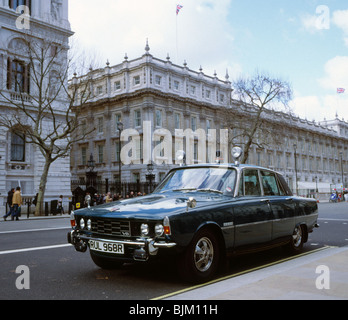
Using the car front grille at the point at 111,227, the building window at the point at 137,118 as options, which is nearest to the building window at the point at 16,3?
the building window at the point at 137,118

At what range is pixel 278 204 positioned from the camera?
21.8 feet

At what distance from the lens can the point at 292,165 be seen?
7075cm

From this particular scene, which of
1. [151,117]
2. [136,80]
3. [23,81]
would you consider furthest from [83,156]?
[23,81]

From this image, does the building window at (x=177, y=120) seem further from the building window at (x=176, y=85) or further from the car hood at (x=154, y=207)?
the car hood at (x=154, y=207)

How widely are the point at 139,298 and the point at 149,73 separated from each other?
4056cm

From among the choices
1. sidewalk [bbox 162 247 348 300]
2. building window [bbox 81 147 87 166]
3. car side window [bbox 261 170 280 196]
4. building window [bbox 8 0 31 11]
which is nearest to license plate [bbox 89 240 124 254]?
sidewalk [bbox 162 247 348 300]

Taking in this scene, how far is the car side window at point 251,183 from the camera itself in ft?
20.5

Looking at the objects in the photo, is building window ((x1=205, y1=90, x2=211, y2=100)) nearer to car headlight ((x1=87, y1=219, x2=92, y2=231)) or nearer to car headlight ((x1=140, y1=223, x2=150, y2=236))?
car headlight ((x1=87, y1=219, x2=92, y2=231))

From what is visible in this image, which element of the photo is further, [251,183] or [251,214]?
[251,183]

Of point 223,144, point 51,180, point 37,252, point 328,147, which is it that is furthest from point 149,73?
point 328,147

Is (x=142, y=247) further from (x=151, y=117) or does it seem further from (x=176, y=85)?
(x=176, y=85)

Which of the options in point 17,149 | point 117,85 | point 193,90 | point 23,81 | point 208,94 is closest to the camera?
point 17,149

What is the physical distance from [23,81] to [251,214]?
2816 cm

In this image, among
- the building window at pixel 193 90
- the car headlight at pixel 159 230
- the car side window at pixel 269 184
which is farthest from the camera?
the building window at pixel 193 90
